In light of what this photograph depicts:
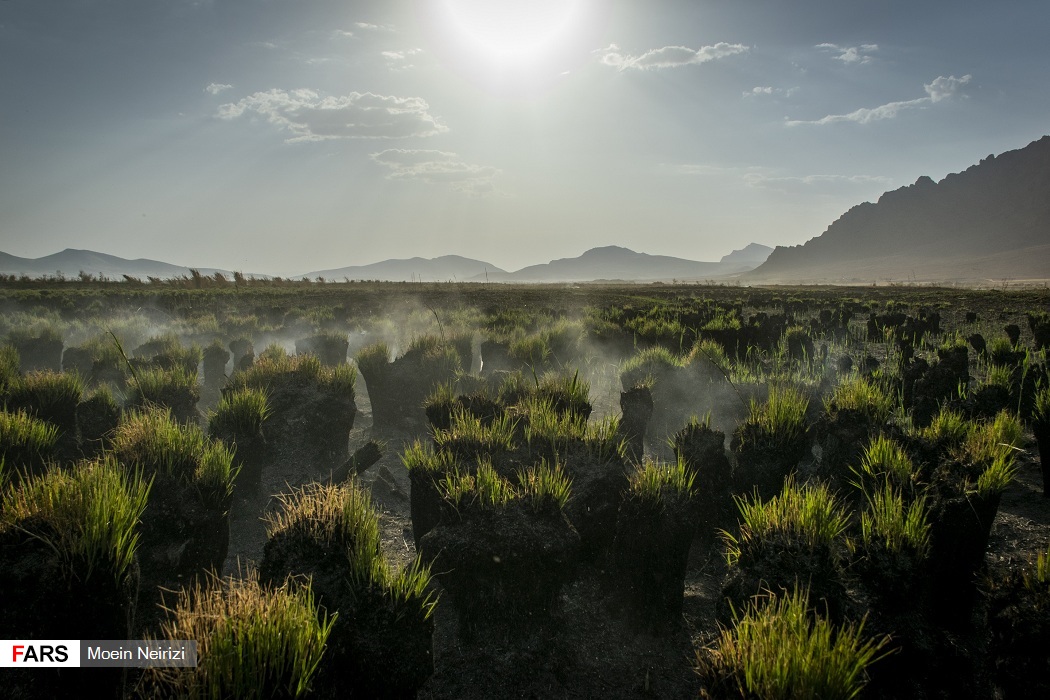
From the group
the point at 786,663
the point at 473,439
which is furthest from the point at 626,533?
the point at 786,663

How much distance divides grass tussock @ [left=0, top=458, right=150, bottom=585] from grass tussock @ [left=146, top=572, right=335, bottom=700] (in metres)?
0.86

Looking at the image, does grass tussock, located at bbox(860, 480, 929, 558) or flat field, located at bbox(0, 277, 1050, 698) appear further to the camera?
grass tussock, located at bbox(860, 480, 929, 558)

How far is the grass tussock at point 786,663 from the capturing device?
7.24 ft

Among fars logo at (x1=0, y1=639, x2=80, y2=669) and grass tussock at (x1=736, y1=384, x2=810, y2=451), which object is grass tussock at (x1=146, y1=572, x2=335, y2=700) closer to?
fars logo at (x1=0, y1=639, x2=80, y2=669)

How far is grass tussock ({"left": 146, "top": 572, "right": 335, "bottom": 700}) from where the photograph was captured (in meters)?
2.17

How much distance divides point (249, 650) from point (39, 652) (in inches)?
58.4

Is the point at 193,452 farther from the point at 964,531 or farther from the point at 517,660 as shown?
the point at 964,531

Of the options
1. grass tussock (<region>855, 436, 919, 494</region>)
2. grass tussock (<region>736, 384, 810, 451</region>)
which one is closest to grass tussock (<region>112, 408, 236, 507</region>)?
grass tussock (<region>736, 384, 810, 451</region>)

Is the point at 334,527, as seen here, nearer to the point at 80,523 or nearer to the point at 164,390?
the point at 80,523

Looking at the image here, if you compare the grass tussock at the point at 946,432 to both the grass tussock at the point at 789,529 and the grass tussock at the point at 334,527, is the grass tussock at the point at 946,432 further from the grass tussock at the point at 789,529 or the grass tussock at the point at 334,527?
the grass tussock at the point at 334,527

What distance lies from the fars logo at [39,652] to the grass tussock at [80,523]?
13.3 inches

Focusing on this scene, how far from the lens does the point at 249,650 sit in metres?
2.31

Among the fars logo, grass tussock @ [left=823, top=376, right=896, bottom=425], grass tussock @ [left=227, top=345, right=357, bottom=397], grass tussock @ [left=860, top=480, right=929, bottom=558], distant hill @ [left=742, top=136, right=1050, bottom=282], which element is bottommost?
the fars logo

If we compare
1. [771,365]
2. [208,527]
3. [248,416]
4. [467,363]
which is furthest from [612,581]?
[467,363]
